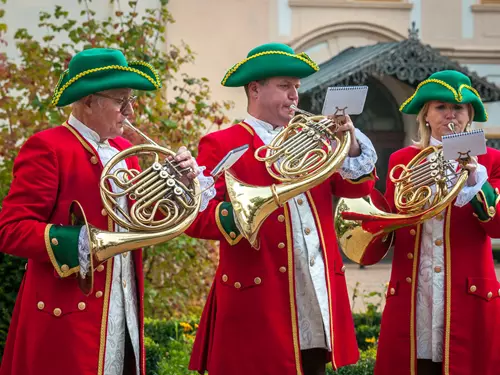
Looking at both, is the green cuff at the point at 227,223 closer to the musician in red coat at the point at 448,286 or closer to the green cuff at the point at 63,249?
the green cuff at the point at 63,249

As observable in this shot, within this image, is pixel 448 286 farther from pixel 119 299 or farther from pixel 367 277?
pixel 367 277

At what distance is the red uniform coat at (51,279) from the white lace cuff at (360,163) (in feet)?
3.51

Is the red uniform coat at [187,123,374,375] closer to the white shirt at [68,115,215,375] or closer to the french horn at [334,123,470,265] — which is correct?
the french horn at [334,123,470,265]

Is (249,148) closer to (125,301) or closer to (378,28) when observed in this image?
(125,301)

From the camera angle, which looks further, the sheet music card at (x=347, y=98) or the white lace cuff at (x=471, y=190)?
the white lace cuff at (x=471, y=190)

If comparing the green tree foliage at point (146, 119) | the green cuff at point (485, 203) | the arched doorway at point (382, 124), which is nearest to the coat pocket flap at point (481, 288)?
the green cuff at point (485, 203)

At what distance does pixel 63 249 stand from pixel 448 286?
76.8 inches

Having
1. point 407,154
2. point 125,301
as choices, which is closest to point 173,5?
point 407,154

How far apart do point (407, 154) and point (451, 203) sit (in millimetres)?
405

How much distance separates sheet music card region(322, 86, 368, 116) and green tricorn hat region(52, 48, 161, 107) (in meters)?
0.74

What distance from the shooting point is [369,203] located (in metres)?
5.16

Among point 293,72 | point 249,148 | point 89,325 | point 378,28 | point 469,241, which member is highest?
point 378,28

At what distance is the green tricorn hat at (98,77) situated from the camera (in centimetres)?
443

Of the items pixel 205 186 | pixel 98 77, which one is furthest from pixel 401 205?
pixel 98 77
